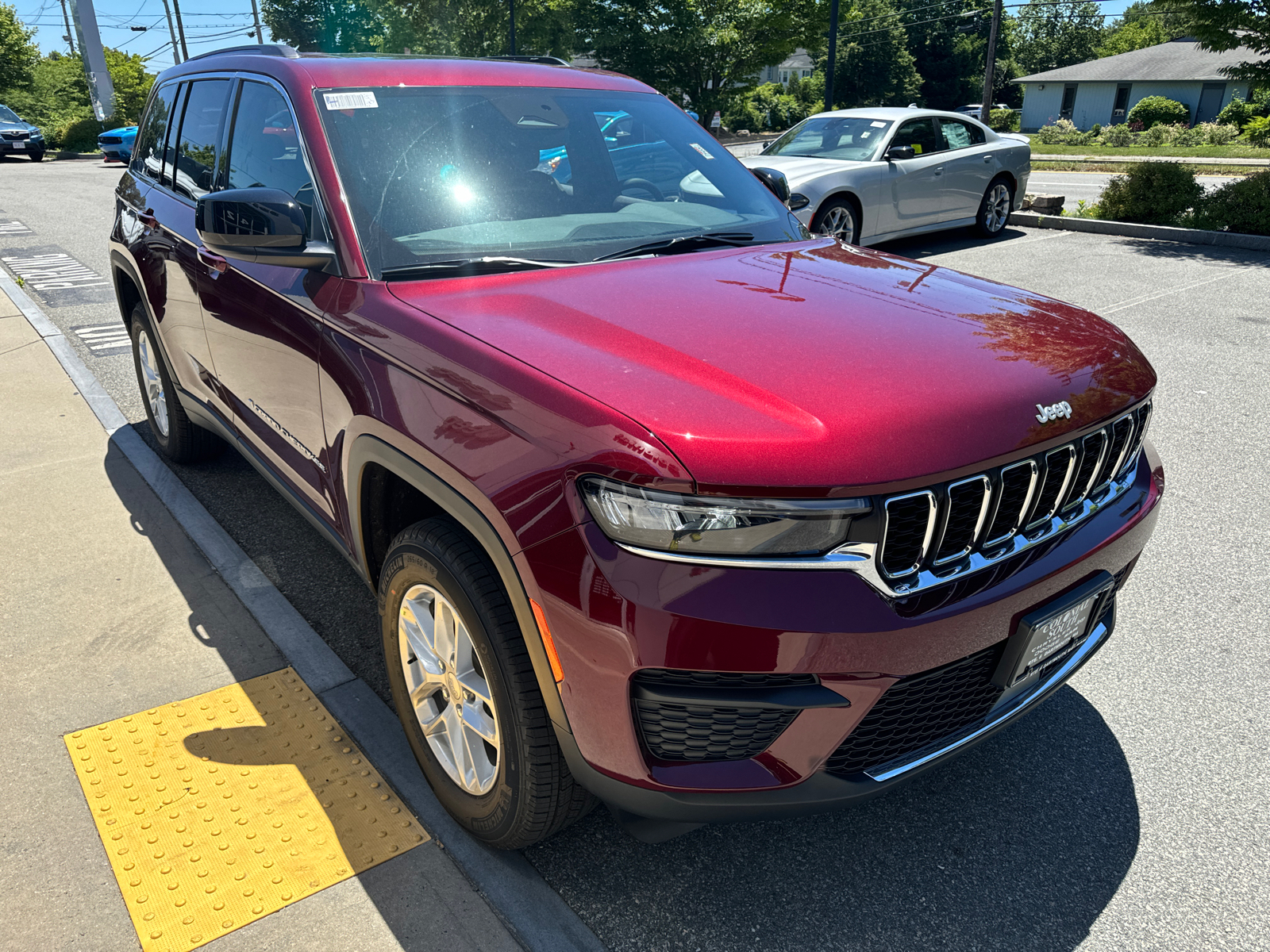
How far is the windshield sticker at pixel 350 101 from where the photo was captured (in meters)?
2.79

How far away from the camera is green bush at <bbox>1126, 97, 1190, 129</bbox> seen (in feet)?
144

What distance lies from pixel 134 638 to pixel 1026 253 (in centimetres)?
986

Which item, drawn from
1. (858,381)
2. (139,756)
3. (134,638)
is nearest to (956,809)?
(858,381)

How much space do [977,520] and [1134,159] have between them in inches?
1253

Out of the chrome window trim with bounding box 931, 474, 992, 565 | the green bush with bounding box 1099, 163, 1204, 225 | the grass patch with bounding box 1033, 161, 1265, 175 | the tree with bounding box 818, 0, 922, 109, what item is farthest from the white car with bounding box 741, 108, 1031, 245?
the tree with bounding box 818, 0, 922, 109

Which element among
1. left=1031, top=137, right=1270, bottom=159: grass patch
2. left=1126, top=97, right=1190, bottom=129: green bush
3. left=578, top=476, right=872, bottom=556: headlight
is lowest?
left=1031, top=137, right=1270, bottom=159: grass patch

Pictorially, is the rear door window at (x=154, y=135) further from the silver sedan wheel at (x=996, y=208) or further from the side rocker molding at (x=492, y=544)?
the silver sedan wheel at (x=996, y=208)

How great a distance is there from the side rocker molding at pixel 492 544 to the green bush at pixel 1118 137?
1662 inches

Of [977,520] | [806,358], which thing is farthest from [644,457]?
[977,520]

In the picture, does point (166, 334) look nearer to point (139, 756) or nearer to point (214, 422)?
point (214, 422)

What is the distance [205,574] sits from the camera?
381 centimetres

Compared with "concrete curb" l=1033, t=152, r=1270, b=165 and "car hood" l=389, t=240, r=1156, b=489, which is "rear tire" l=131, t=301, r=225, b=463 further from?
"concrete curb" l=1033, t=152, r=1270, b=165

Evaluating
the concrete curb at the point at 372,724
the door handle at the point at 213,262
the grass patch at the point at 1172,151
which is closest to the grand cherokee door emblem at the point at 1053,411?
the concrete curb at the point at 372,724

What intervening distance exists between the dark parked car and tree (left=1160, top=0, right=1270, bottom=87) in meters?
30.8
